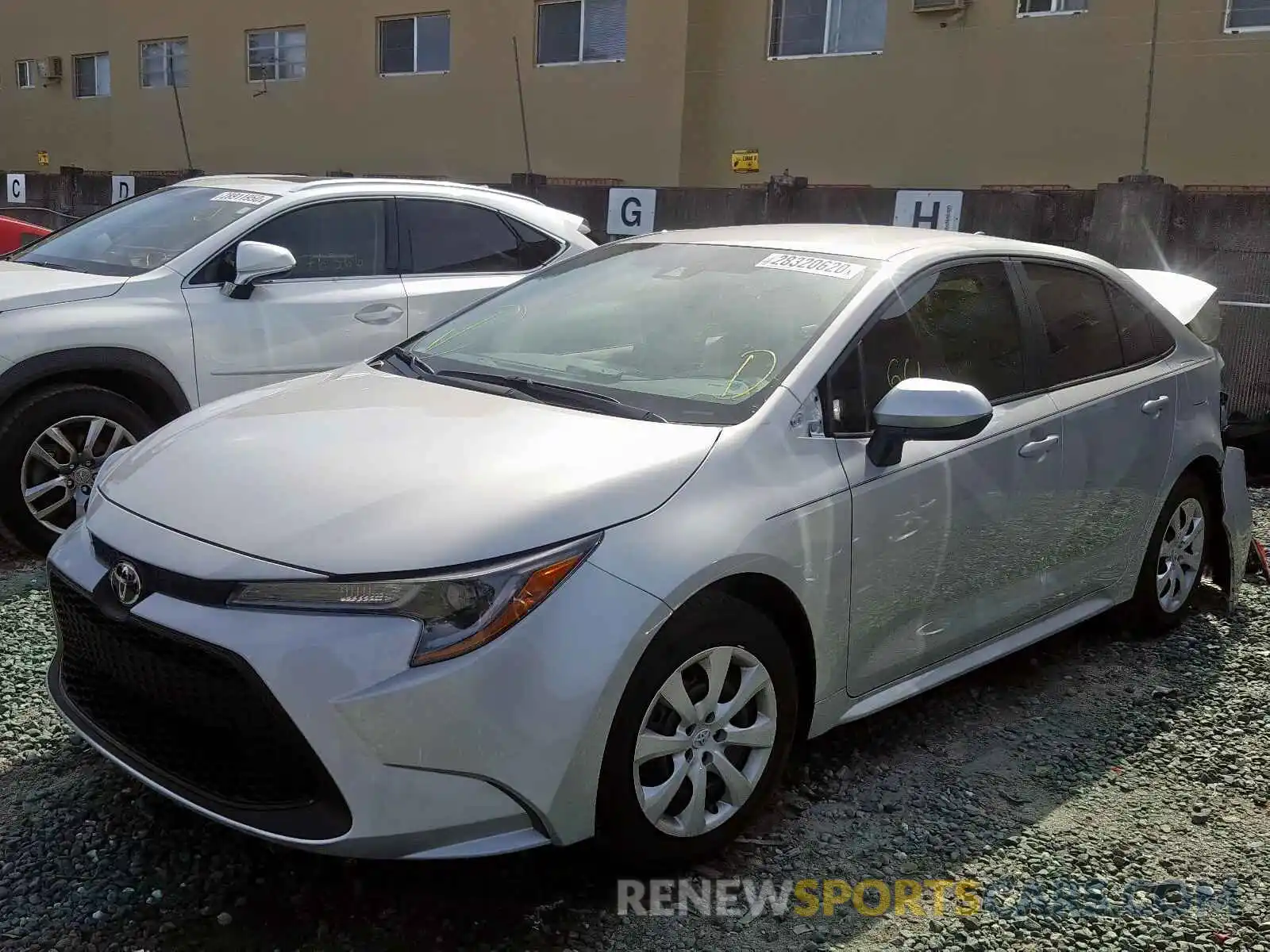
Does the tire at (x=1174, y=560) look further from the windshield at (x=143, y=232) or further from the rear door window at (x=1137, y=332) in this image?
the windshield at (x=143, y=232)

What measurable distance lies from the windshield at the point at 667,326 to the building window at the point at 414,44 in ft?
53.0

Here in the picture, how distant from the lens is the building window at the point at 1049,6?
13.3 m

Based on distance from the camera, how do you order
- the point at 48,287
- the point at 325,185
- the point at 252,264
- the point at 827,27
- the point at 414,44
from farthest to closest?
1. the point at 414,44
2. the point at 827,27
3. the point at 325,185
4. the point at 252,264
5. the point at 48,287

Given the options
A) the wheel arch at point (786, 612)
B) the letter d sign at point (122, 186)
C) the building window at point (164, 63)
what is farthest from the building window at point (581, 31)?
the wheel arch at point (786, 612)

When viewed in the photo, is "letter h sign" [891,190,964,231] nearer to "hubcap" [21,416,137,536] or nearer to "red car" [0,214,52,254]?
"hubcap" [21,416,137,536]

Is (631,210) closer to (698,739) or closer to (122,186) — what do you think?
(122,186)

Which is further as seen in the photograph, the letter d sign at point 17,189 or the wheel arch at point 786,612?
the letter d sign at point 17,189

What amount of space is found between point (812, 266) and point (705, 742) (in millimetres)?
1590

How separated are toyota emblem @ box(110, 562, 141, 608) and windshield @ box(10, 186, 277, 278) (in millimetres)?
3239

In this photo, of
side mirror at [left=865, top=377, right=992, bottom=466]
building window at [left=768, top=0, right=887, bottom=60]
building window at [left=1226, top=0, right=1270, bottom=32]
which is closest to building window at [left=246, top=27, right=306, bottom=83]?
building window at [left=768, top=0, right=887, bottom=60]

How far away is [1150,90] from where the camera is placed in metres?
11.9

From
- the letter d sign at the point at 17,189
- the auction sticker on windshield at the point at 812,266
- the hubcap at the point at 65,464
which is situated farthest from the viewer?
the letter d sign at the point at 17,189

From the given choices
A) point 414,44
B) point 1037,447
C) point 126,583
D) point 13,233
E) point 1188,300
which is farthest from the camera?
point 414,44

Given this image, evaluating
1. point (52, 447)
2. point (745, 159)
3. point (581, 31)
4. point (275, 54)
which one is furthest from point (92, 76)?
point (52, 447)
